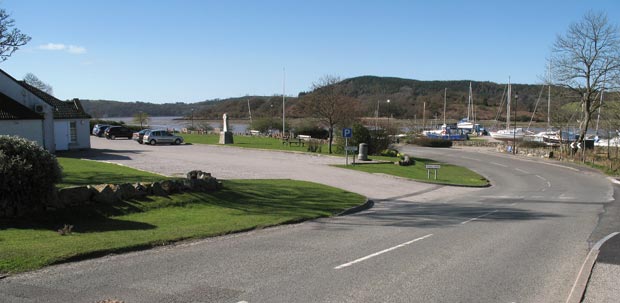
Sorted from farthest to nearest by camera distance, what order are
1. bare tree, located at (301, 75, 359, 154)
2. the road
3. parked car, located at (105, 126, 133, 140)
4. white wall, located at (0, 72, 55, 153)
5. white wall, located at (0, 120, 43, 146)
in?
parked car, located at (105, 126, 133, 140)
bare tree, located at (301, 75, 359, 154)
white wall, located at (0, 72, 55, 153)
white wall, located at (0, 120, 43, 146)
the road

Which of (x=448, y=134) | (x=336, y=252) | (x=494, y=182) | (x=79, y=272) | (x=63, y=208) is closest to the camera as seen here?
(x=79, y=272)

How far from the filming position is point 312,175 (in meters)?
30.0

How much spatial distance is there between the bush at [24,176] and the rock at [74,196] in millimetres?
280

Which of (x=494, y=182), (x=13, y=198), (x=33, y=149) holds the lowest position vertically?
(x=494, y=182)

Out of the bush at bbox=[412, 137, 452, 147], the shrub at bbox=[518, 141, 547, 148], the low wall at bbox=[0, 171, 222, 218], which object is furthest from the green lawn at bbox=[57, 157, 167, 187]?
the bush at bbox=[412, 137, 452, 147]

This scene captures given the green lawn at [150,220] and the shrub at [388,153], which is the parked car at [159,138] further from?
the green lawn at [150,220]

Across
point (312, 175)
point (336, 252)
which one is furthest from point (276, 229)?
point (312, 175)

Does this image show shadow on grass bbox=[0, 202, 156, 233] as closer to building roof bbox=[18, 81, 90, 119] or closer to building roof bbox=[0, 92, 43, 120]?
building roof bbox=[0, 92, 43, 120]

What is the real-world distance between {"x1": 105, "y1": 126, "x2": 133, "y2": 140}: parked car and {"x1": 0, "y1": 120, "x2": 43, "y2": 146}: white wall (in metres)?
23.9

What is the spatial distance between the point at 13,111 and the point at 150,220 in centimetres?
2602

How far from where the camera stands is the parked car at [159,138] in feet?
167

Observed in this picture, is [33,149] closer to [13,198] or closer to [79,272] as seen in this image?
[13,198]

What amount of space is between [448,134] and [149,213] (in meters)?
85.1

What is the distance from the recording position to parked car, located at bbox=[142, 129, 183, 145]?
50969mm
